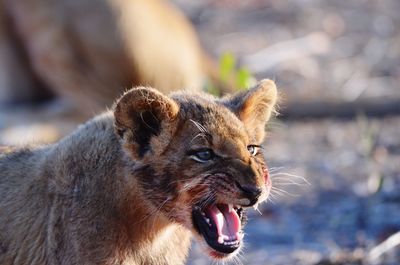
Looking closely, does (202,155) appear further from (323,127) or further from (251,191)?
(323,127)

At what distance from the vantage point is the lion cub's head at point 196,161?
4254 millimetres

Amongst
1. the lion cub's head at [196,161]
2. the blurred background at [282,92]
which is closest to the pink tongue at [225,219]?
the lion cub's head at [196,161]

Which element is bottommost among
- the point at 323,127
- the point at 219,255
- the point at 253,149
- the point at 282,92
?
the point at 219,255

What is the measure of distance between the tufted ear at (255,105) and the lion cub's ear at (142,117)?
32 cm

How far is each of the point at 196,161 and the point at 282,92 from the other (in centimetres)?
191

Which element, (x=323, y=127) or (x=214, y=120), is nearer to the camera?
(x=214, y=120)

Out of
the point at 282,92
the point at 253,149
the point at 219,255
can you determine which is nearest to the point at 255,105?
the point at 253,149

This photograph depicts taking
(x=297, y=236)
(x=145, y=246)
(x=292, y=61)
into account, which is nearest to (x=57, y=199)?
(x=145, y=246)

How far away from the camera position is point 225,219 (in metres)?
4.35

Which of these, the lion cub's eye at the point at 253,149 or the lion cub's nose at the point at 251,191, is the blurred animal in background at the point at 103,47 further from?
the lion cub's nose at the point at 251,191

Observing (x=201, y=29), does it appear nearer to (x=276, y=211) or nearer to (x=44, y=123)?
(x=44, y=123)

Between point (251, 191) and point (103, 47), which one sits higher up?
point (103, 47)

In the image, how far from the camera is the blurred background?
652 cm

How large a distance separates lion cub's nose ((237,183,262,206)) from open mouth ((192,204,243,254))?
0.13 m
